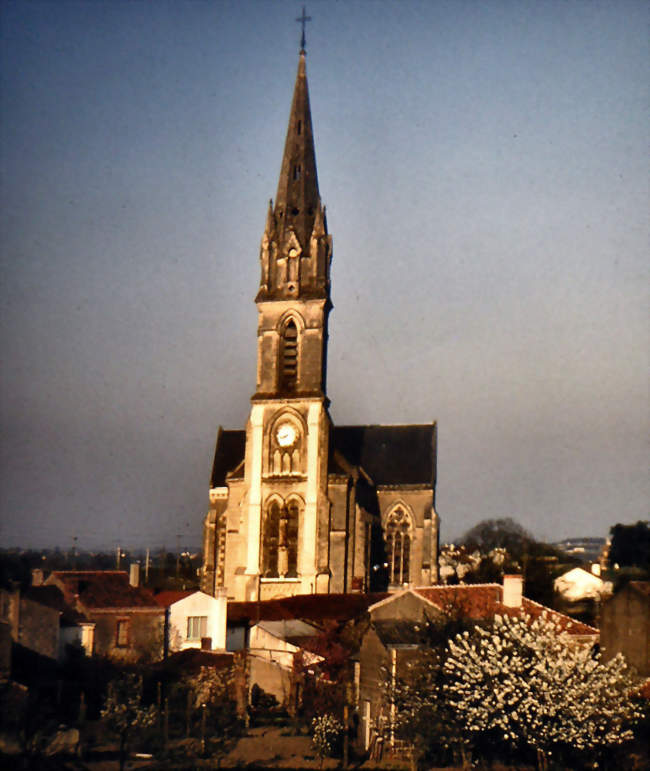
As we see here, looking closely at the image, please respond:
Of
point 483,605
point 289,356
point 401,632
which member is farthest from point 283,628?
point 289,356

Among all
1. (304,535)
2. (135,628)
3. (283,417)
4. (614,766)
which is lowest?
(614,766)

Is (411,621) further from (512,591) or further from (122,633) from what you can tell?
(122,633)

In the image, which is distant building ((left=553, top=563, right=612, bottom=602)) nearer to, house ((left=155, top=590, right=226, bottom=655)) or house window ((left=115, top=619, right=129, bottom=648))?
house ((left=155, top=590, right=226, bottom=655))

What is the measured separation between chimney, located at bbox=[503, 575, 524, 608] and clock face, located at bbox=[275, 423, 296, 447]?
62.0ft

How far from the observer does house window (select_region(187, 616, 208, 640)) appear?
39688 millimetres

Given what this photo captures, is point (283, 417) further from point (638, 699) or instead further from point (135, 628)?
point (638, 699)

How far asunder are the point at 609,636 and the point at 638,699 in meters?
4.05

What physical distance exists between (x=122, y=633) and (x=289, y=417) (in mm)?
16964

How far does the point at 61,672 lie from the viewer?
32.9 meters

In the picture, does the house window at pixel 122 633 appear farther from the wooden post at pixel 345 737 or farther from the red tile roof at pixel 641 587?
the red tile roof at pixel 641 587

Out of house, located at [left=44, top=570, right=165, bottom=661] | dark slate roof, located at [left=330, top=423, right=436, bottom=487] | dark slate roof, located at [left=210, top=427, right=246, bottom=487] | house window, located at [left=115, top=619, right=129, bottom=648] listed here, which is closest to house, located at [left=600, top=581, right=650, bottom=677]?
house, located at [left=44, top=570, right=165, bottom=661]

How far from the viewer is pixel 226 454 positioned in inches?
2322

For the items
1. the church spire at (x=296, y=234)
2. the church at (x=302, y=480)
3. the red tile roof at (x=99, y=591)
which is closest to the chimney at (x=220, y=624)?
the red tile roof at (x=99, y=591)

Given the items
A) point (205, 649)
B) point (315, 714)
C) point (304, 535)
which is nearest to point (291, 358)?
point (304, 535)
